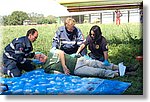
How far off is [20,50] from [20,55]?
4cm

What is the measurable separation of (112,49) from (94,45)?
0.43ft

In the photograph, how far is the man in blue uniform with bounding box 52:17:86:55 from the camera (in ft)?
8.39

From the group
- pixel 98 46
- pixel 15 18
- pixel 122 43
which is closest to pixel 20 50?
pixel 15 18

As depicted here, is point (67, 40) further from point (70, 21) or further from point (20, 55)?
point (20, 55)

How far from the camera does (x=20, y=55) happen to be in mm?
2600

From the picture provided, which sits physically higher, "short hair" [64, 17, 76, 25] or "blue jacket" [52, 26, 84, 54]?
"short hair" [64, 17, 76, 25]

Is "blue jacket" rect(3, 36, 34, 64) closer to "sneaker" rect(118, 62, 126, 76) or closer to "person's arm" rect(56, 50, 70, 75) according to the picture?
"person's arm" rect(56, 50, 70, 75)

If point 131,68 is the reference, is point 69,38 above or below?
above

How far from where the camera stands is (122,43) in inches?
99.9

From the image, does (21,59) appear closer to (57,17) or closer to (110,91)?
(57,17)

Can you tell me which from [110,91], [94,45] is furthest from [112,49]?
[110,91]

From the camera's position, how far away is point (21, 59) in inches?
102

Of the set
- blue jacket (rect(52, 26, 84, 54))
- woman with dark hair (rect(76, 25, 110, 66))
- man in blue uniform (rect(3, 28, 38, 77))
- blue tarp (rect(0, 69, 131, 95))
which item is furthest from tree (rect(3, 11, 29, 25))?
woman with dark hair (rect(76, 25, 110, 66))

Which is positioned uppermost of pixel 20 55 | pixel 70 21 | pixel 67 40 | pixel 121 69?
pixel 70 21
